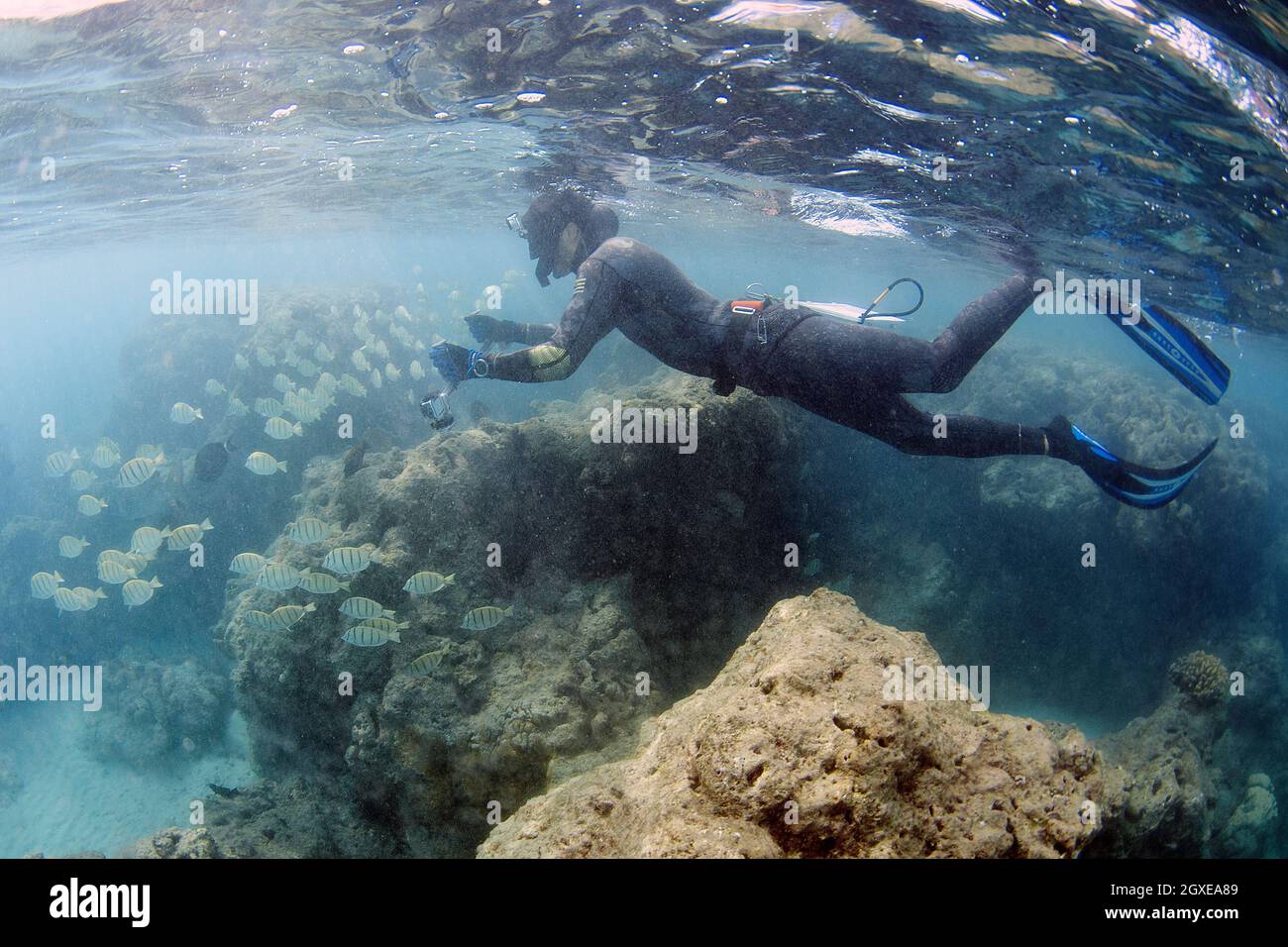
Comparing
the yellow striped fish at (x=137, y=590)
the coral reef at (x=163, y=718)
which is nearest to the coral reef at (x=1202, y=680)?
the yellow striped fish at (x=137, y=590)

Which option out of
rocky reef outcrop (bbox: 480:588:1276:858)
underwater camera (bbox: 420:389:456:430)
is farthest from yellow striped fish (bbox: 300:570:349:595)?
rocky reef outcrop (bbox: 480:588:1276:858)

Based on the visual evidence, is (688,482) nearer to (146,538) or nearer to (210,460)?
(146,538)

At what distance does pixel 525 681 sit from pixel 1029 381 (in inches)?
801

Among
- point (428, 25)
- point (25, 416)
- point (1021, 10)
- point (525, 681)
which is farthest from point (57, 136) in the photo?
point (25, 416)

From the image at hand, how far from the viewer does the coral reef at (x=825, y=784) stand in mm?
2449

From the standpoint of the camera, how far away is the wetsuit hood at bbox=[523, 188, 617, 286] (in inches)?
285

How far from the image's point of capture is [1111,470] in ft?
21.2

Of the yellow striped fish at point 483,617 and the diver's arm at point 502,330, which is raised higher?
the diver's arm at point 502,330

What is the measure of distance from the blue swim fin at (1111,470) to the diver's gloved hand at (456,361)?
6112 mm

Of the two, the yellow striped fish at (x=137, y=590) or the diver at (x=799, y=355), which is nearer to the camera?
the diver at (x=799, y=355)

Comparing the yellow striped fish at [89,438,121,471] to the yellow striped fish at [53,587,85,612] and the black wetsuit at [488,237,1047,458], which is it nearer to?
the yellow striped fish at [53,587,85,612]

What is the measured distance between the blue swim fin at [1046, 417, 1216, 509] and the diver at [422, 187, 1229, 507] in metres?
0.01

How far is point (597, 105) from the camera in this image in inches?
419

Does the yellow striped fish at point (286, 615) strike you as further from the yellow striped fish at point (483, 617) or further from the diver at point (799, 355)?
the diver at point (799, 355)
